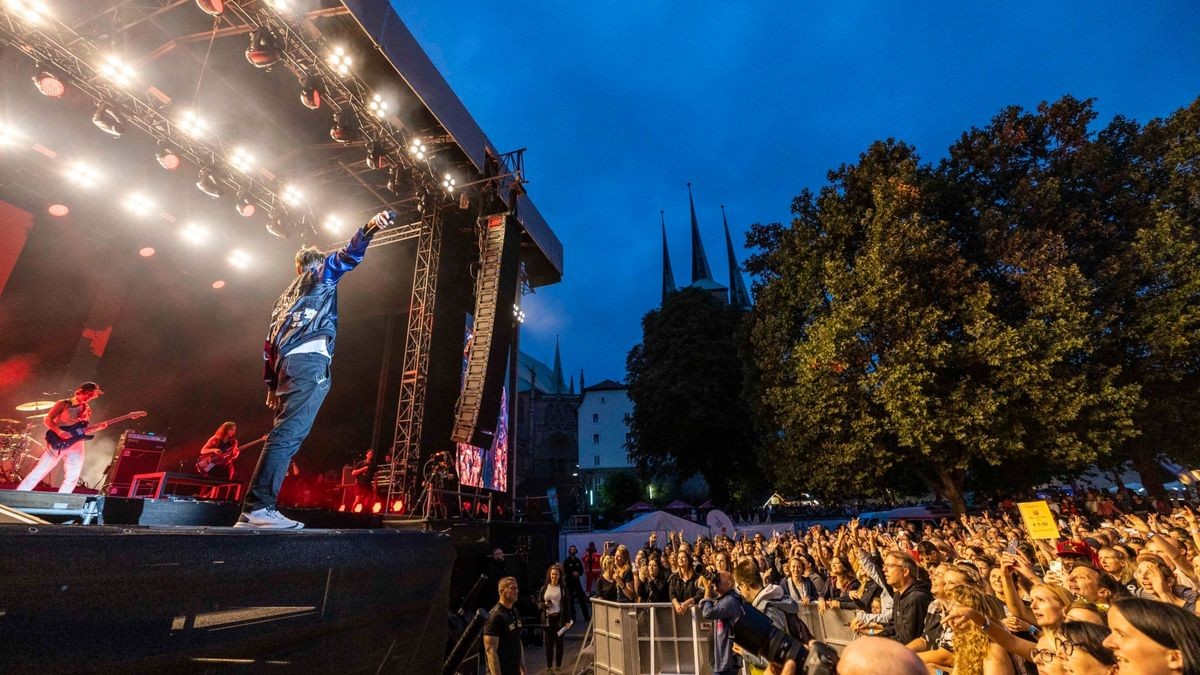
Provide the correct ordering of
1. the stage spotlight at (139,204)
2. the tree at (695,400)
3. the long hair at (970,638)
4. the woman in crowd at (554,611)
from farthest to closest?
the tree at (695,400) < the stage spotlight at (139,204) < the woman in crowd at (554,611) < the long hair at (970,638)

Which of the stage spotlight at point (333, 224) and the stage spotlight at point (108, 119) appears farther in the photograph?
the stage spotlight at point (333, 224)

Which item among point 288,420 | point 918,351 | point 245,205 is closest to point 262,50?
point 245,205

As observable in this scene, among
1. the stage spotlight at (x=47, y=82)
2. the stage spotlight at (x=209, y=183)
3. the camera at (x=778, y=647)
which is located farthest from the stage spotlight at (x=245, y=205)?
the camera at (x=778, y=647)

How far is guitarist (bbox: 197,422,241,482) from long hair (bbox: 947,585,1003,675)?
36.8 ft

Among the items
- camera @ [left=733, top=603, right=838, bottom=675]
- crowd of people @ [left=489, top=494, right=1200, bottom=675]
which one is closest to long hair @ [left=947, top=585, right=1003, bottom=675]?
crowd of people @ [left=489, top=494, right=1200, bottom=675]

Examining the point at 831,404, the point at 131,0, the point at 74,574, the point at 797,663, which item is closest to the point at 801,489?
the point at 831,404

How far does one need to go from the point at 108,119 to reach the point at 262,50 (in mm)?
3136

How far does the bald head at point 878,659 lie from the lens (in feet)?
5.14

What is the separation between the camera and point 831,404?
14.5 metres

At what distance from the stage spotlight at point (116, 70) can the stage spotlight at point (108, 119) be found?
1.75ft

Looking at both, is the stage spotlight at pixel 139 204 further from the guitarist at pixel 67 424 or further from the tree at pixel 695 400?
the tree at pixel 695 400

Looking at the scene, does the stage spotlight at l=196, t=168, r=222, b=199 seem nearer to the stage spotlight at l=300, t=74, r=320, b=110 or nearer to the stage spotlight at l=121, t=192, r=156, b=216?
the stage spotlight at l=121, t=192, r=156, b=216

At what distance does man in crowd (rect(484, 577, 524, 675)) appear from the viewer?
5.12m

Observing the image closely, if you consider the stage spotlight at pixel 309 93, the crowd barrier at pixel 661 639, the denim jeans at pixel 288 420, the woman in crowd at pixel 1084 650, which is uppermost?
the stage spotlight at pixel 309 93
